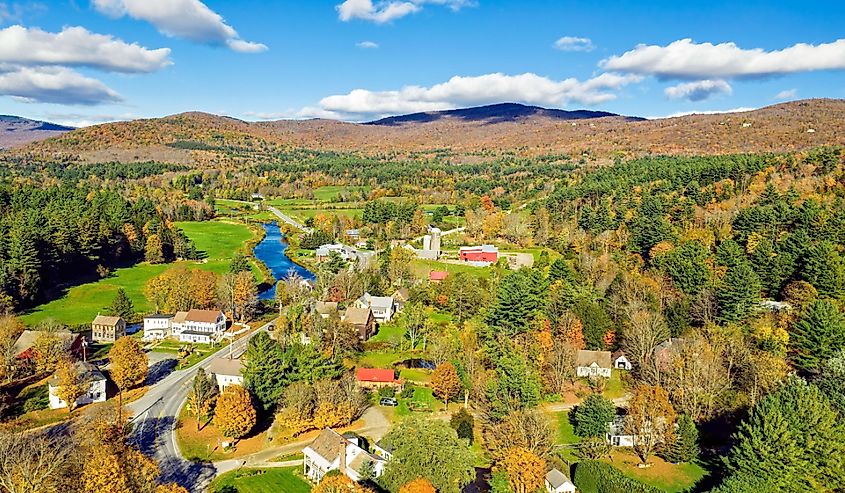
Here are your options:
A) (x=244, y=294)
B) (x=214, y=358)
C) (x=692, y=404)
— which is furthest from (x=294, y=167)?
(x=692, y=404)

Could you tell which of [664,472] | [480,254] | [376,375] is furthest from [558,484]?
[480,254]

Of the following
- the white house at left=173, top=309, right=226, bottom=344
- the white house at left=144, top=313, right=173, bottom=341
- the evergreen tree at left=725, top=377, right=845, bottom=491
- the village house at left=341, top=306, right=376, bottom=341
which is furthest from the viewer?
the white house at left=144, top=313, right=173, bottom=341

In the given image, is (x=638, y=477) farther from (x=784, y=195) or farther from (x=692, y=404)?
(x=784, y=195)

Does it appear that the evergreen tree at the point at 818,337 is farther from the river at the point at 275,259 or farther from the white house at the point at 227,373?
the river at the point at 275,259

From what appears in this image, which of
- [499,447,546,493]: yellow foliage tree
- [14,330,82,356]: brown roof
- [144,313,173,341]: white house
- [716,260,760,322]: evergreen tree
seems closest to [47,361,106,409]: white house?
[14,330,82,356]: brown roof

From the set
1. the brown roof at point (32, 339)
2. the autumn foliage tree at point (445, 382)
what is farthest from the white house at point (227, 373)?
the autumn foliage tree at point (445, 382)

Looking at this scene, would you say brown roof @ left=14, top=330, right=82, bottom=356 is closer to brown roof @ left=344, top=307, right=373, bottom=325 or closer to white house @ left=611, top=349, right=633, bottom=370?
brown roof @ left=344, top=307, right=373, bottom=325
